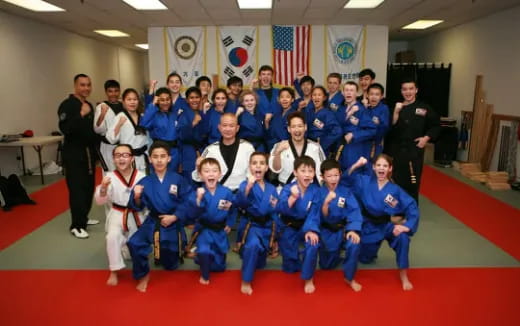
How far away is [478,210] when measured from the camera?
191 inches

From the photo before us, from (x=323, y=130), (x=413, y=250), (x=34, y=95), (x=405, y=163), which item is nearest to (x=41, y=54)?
(x=34, y=95)

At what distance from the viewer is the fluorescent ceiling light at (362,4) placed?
6.13 metres

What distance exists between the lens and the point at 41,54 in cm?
789

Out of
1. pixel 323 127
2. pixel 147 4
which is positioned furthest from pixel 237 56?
pixel 323 127

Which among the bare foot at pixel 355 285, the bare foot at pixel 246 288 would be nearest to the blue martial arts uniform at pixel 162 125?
the bare foot at pixel 246 288

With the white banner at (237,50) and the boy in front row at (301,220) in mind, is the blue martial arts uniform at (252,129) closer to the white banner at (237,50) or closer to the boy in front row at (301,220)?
the boy in front row at (301,220)

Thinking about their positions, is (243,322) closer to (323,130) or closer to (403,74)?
(323,130)

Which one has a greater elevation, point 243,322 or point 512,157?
point 512,157

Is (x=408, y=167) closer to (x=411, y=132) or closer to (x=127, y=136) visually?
(x=411, y=132)

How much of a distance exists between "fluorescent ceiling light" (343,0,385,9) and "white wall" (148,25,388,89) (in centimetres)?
161

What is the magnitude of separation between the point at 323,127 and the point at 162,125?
1.67 metres

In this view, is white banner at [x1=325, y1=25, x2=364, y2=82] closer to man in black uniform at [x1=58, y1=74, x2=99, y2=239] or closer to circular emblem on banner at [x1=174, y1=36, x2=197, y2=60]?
circular emblem on banner at [x1=174, y1=36, x2=197, y2=60]

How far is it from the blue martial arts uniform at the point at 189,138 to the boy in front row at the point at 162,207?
88 cm

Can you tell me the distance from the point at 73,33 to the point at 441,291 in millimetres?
9622
